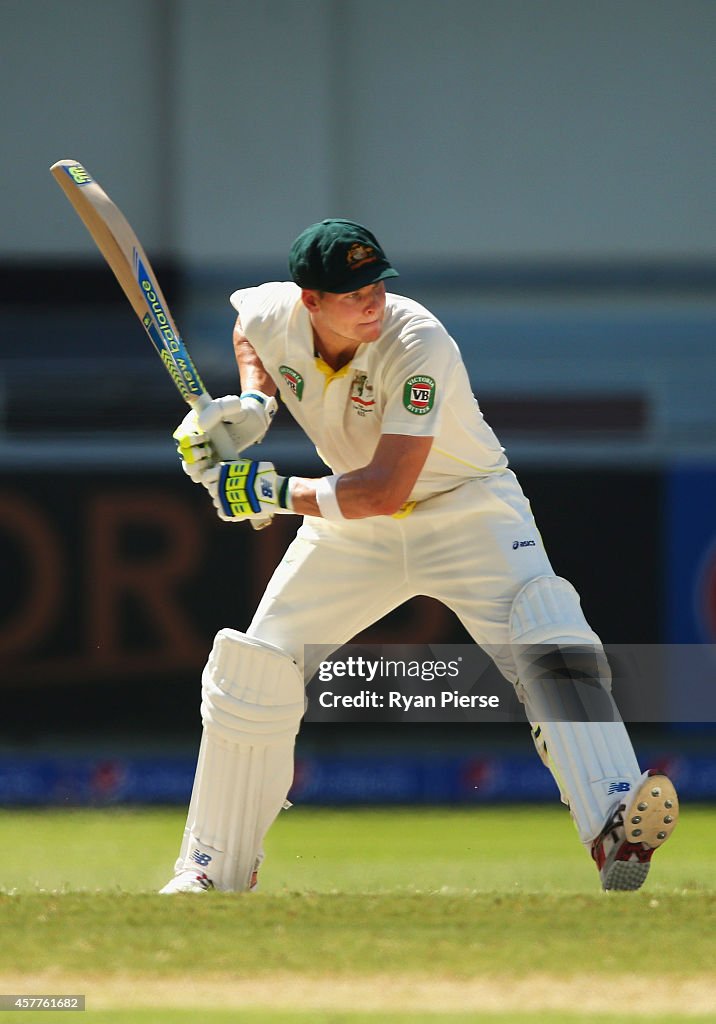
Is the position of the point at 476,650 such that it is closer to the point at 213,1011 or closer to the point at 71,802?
the point at 71,802

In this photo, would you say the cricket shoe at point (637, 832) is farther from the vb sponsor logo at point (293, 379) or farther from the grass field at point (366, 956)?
the vb sponsor logo at point (293, 379)

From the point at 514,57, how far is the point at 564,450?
3.75 metres

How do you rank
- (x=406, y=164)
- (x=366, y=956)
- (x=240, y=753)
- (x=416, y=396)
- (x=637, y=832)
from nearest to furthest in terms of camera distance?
(x=366, y=956) → (x=637, y=832) → (x=416, y=396) → (x=240, y=753) → (x=406, y=164)

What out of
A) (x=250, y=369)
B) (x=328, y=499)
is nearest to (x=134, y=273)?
(x=250, y=369)

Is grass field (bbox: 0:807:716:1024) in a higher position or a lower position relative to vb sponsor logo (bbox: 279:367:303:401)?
lower

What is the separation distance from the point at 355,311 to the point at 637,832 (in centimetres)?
118

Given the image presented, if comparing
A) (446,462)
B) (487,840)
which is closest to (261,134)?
(487,840)

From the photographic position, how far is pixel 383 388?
365cm

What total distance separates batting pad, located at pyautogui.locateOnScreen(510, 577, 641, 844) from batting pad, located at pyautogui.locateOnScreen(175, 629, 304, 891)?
19.4 inches

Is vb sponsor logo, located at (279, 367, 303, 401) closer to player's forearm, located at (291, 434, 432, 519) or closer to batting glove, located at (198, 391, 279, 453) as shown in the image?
batting glove, located at (198, 391, 279, 453)

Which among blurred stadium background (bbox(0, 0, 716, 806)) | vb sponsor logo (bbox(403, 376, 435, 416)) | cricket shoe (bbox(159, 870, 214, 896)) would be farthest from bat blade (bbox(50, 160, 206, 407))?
blurred stadium background (bbox(0, 0, 716, 806))

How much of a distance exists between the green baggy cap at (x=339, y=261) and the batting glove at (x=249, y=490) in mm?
396

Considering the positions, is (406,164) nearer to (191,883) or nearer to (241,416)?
(241,416)

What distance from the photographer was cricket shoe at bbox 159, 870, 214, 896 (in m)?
3.61
